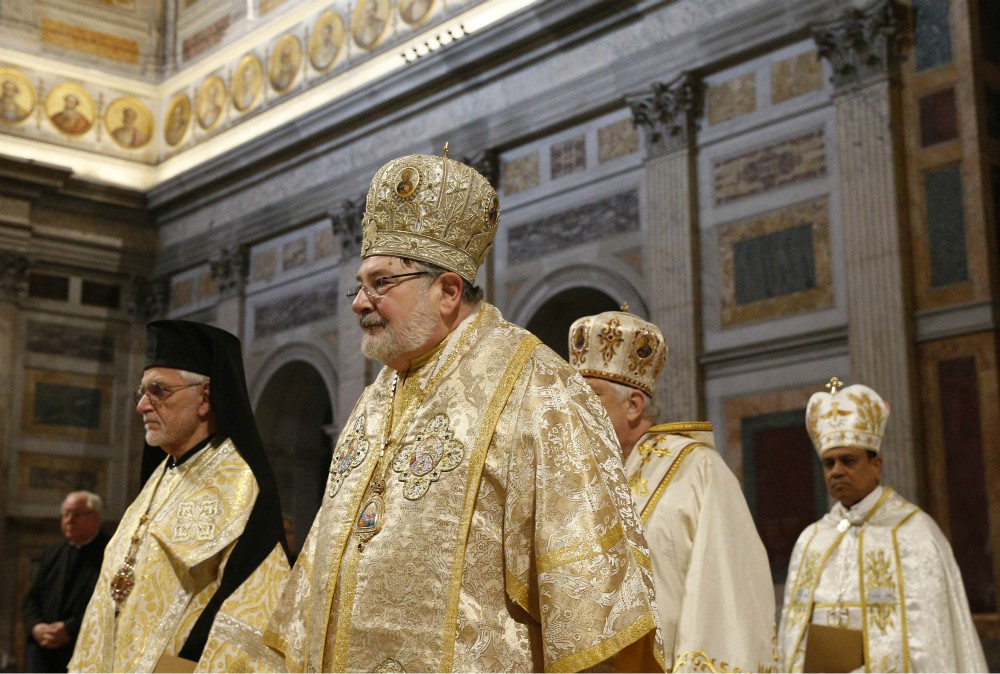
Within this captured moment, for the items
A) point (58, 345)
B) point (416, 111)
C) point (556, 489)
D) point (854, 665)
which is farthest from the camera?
point (58, 345)

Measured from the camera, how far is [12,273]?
17859 millimetres

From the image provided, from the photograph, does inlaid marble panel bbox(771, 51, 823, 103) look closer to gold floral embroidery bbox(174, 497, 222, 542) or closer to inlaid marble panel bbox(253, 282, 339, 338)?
inlaid marble panel bbox(253, 282, 339, 338)

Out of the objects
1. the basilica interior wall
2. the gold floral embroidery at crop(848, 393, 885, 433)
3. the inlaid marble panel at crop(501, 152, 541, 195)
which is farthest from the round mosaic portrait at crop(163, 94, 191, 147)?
the gold floral embroidery at crop(848, 393, 885, 433)

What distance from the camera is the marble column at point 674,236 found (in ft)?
38.4

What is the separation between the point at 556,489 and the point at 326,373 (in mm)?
13189

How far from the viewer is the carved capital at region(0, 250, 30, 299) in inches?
701

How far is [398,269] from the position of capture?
3297 mm

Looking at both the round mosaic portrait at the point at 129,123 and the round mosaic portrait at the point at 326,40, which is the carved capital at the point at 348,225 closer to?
the round mosaic portrait at the point at 326,40

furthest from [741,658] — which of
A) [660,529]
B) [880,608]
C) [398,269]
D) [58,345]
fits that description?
[58,345]

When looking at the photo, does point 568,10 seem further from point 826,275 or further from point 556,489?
point 556,489

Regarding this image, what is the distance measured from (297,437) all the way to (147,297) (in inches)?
132

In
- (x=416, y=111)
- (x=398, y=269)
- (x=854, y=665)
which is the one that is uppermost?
(x=416, y=111)

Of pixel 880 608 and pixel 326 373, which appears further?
pixel 326 373

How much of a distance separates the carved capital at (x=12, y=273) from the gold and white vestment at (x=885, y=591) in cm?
1374
